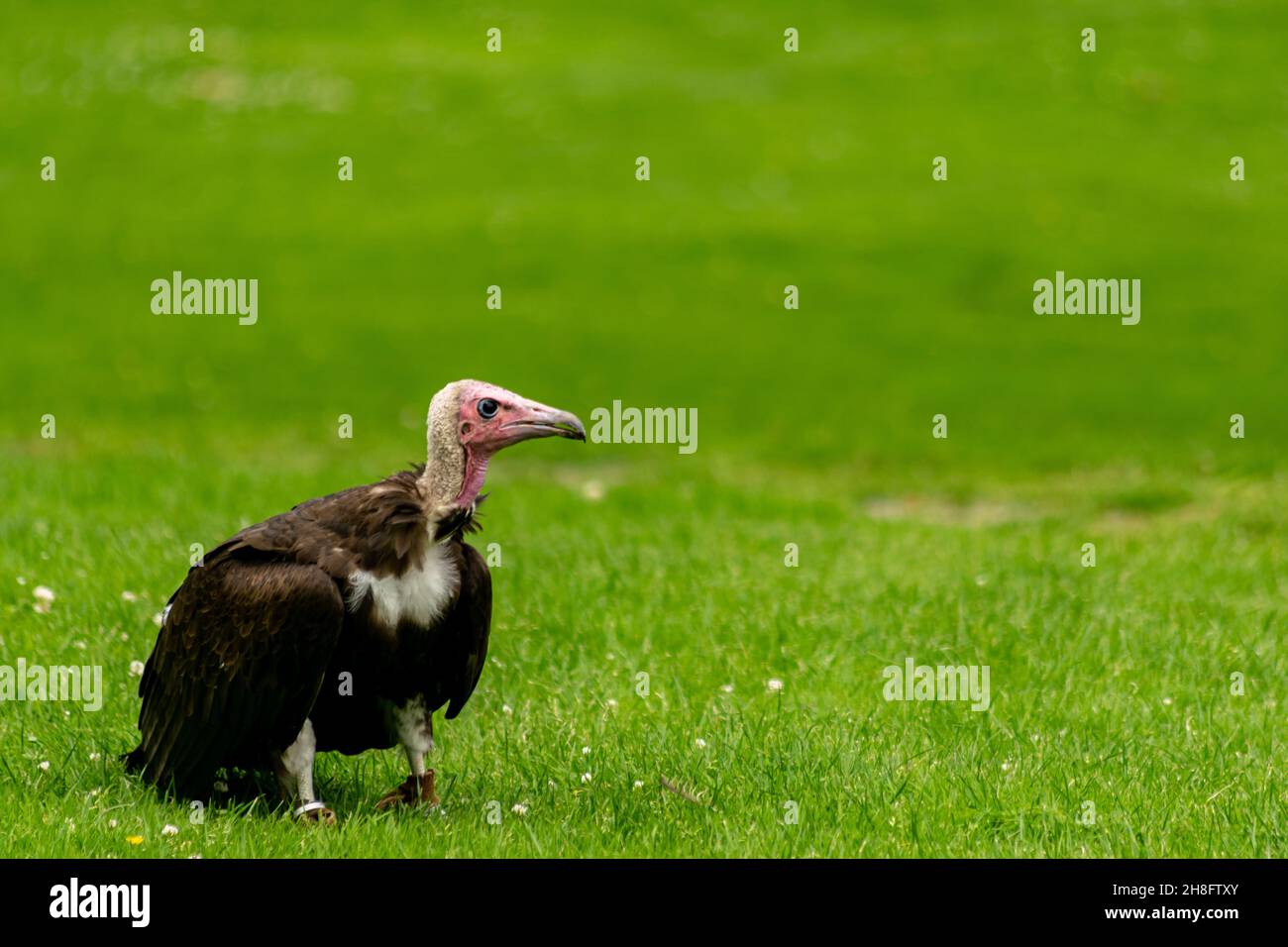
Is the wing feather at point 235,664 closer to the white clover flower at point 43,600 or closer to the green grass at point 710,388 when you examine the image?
the green grass at point 710,388

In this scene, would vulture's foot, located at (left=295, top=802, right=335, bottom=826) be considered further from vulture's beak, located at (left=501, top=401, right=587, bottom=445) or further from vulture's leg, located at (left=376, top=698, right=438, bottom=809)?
vulture's beak, located at (left=501, top=401, right=587, bottom=445)

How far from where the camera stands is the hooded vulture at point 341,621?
7160 millimetres

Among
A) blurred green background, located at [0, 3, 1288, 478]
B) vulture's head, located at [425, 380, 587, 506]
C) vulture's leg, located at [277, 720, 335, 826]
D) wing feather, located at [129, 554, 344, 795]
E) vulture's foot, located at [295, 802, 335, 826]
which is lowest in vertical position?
vulture's foot, located at [295, 802, 335, 826]

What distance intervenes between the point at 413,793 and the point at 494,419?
71.0 inches

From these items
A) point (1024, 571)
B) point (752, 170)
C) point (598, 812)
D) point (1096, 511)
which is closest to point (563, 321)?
point (752, 170)

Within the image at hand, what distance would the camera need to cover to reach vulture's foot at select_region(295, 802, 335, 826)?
718 cm

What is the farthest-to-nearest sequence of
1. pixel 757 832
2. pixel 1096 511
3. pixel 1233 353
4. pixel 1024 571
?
pixel 1233 353 → pixel 1096 511 → pixel 1024 571 → pixel 757 832

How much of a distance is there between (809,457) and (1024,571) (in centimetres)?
896

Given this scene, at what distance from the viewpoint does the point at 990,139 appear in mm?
34312

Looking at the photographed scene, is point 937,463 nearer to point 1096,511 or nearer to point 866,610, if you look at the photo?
point 1096,511

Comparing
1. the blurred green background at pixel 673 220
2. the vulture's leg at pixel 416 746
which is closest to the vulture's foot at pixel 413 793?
the vulture's leg at pixel 416 746

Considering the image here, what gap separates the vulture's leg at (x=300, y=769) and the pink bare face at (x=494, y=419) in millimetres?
1479

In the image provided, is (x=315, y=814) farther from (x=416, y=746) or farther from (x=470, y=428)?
(x=470, y=428)

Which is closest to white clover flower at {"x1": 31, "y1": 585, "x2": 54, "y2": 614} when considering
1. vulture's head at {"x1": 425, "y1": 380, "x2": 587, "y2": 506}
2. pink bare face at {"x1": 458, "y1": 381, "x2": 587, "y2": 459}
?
vulture's head at {"x1": 425, "y1": 380, "x2": 587, "y2": 506}
